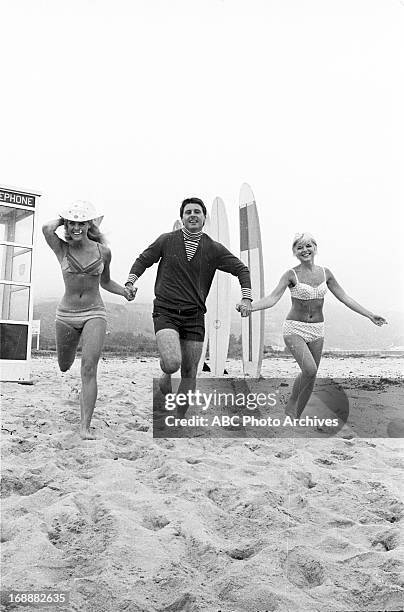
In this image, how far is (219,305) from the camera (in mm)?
1495

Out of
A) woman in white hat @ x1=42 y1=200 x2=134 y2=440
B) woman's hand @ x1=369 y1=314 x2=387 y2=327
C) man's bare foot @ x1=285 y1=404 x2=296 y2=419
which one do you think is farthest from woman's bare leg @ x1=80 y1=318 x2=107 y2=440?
woman's hand @ x1=369 y1=314 x2=387 y2=327

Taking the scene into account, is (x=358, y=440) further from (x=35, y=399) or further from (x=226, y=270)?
(x=35, y=399)

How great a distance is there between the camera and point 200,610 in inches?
47.6

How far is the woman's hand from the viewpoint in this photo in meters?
1.63

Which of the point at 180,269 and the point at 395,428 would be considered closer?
the point at 180,269

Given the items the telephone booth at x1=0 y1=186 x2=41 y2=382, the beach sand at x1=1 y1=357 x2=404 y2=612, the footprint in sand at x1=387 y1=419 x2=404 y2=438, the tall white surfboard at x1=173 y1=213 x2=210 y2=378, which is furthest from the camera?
the footprint in sand at x1=387 y1=419 x2=404 y2=438

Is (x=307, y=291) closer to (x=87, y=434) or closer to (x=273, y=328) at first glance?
(x=273, y=328)

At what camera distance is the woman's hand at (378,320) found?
1628 millimetres

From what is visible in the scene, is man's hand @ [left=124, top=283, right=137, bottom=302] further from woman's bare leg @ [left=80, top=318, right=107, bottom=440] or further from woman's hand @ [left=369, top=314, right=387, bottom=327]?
woman's hand @ [left=369, top=314, right=387, bottom=327]

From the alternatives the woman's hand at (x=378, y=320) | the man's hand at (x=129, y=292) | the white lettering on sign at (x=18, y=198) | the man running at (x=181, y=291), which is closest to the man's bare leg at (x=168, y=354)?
the man running at (x=181, y=291)

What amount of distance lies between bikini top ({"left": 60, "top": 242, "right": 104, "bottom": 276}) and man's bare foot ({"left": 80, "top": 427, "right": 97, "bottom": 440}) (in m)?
0.35

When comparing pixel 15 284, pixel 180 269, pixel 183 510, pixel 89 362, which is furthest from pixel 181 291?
pixel 183 510

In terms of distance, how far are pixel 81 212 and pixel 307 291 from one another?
579 millimetres

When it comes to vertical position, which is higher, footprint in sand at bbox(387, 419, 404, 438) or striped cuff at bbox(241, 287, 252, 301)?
striped cuff at bbox(241, 287, 252, 301)
